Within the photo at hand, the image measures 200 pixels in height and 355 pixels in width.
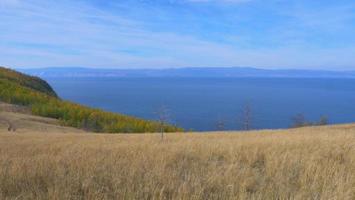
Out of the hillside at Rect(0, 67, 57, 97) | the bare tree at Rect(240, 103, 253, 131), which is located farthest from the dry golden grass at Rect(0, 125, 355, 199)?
the hillside at Rect(0, 67, 57, 97)

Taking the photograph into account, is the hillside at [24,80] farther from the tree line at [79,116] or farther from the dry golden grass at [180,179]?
the dry golden grass at [180,179]

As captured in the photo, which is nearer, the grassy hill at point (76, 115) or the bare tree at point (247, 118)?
the grassy hill at point (76, 115)

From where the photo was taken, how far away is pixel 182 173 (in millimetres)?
5766

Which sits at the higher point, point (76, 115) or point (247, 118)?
point (76, 115)

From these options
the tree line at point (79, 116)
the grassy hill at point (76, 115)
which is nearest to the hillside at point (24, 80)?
the grassy hill at point (76, 115)

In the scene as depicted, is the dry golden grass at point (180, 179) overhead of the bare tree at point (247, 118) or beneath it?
overhead

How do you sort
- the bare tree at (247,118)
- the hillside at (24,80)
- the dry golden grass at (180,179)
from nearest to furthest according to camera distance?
the dry golden grass at (180,179) < the bare tree at (247,118) < the hillside at (24,80)

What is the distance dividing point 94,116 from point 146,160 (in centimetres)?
6205

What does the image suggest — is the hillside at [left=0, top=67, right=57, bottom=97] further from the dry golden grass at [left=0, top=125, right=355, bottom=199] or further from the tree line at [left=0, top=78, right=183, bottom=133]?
the dry golden grass at [left=0, top=125, right=355, bottom=199]

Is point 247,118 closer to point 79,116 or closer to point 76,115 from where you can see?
point 79,116

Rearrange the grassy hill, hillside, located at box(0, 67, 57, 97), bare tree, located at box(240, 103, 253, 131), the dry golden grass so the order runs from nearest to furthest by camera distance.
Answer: the dry golden grass, the grassy hill, bare tree, located at box(240, 103, 253, 131), hillside, located at box(0, 67, 57, 97)

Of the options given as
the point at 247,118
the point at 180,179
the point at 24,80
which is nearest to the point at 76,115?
the point at 247,118

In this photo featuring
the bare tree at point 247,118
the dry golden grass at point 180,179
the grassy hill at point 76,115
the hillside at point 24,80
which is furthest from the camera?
the hillside at point 24,80

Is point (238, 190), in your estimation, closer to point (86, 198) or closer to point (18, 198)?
point (86, 198)
